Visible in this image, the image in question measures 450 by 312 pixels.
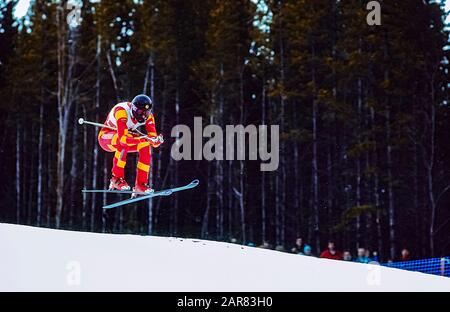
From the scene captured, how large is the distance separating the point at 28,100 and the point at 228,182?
9886 millimetres

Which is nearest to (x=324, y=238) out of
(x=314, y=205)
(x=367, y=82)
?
(x=314, y=205)

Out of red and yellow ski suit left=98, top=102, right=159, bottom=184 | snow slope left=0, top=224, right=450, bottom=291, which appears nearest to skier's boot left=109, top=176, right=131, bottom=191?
red and yellow ski suit left=98, top=102, right=159, bottom=184

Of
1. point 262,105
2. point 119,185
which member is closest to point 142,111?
point 119,185

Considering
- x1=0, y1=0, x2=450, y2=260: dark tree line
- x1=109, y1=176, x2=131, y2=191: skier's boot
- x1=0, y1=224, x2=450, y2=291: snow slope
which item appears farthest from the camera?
x1=0, y1=0, x2=450, y2=260: dark tree line

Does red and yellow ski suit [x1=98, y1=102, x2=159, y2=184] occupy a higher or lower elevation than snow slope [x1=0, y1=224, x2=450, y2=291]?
higher

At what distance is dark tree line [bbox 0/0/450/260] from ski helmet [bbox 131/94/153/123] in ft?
38.6

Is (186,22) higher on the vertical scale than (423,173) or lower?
higher

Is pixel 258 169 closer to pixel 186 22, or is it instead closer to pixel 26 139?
pixel 186 22

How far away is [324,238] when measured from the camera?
24203mm

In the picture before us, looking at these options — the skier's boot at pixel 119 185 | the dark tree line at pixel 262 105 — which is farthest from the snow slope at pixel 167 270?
the dark tree line at pixel 262 105

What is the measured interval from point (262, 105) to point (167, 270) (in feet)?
57.3

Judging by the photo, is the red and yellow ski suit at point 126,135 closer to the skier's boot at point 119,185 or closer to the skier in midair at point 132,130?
the skier in midair at point 132,130

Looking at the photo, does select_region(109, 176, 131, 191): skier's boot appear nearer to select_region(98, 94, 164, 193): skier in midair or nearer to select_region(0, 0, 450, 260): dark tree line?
select_region(98, 94, 164, 193): skier in midair

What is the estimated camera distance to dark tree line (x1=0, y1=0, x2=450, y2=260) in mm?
20703
